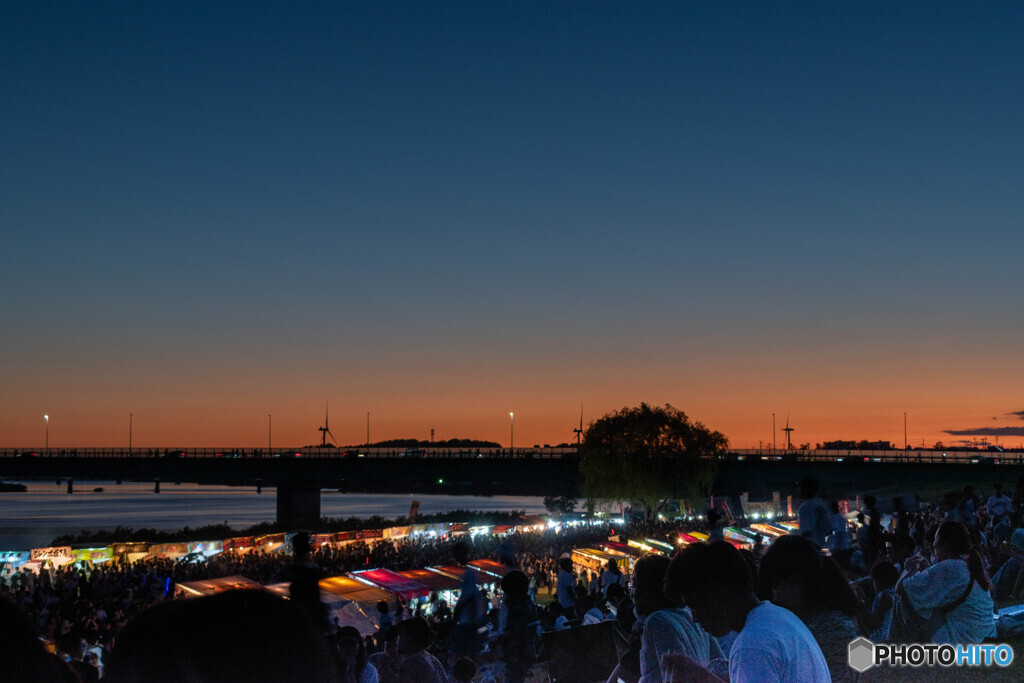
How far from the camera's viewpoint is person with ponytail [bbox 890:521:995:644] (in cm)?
630

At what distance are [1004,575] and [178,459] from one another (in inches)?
3194

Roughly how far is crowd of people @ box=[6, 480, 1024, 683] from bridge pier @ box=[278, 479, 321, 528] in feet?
217

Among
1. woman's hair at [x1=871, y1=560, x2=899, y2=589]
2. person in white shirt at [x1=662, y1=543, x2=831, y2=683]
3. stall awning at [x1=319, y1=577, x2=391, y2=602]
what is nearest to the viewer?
person in white shirt at [x1=662, y1=543, x2=831, y2=683]

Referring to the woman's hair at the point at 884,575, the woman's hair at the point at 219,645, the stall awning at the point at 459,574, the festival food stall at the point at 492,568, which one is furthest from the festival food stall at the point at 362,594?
the woman's hair at the point at 219,645

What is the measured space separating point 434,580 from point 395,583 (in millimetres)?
1505

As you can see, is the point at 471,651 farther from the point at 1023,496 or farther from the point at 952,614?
the point at 1023,496

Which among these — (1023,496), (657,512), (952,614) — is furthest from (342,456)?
(952,614)

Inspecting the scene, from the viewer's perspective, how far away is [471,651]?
34.7 ft

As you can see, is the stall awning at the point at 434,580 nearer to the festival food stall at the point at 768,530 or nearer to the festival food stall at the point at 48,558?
the festival food stall at the point at 48,558

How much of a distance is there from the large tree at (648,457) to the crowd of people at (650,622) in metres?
44.6

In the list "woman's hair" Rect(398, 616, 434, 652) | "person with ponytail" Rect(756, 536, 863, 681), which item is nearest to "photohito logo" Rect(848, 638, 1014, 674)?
"person with ponytail" Rect(756, 536, 863, 681)

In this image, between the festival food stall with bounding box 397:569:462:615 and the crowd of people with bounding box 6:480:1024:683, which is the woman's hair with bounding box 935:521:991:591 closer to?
the crowd of people with bounding box 6:480:1024:683

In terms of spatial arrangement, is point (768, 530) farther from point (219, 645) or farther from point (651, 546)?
point (219, 645)

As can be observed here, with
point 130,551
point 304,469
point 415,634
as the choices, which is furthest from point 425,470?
point 415,634
